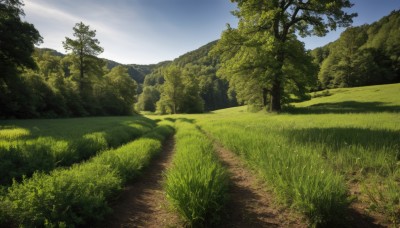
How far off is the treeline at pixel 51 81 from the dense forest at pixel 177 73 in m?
0.07

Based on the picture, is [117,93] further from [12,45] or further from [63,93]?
[12,45]

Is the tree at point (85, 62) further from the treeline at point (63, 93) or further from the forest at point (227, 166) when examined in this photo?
the forest at point (227, 166)

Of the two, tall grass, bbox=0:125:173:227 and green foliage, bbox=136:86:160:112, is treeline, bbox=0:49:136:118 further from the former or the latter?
green foliage, bbox=136:86:160:112

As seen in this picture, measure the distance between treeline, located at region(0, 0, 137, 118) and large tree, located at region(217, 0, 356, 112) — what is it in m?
18.4

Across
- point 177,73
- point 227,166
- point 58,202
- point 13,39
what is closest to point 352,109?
point 227,166

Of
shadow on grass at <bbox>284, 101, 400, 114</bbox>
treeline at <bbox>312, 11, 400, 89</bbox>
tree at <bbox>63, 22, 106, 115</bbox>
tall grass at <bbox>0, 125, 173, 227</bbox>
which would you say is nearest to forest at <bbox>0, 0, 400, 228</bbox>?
tall grass at <bbox>0, 125, 173, 227</bbox>

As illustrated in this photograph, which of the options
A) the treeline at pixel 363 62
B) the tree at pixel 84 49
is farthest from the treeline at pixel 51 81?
the treeline at pixel 363 62

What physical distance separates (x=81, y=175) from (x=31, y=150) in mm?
3246

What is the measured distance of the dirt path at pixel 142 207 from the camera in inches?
151

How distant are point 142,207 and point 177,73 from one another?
57.8 metres

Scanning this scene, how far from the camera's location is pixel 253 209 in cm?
406

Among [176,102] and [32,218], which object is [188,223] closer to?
[32,218]

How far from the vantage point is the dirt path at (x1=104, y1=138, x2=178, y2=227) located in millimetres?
3836

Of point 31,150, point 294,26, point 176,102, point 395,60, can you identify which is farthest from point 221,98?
point 31,150
